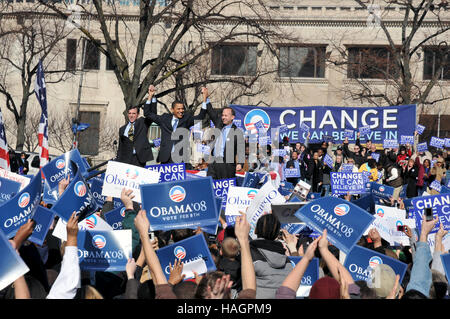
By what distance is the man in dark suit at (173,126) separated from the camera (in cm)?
1205

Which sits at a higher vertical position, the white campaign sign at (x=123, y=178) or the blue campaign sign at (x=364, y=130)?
the blue campaign sign at (x=364, y=130)

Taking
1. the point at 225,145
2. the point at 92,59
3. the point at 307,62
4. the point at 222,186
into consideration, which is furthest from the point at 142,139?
the point at 307,62

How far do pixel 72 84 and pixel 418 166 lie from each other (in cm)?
2699

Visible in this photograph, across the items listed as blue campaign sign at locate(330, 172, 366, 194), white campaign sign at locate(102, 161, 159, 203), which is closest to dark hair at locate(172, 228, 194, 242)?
white campaign sign at locate(102, 161, 159, 203)

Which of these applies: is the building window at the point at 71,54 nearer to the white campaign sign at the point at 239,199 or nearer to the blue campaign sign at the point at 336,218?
the white campaign sign at the point at 239,199

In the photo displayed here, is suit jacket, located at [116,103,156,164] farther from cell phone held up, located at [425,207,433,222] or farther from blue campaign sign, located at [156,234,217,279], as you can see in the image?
cell phone held up, located at [425,207,433,222]

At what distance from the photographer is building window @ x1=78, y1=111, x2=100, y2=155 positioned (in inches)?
1692

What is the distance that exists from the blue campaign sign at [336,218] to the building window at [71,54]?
34.2 metres

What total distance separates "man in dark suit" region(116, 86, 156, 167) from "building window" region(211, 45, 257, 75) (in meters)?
28.4

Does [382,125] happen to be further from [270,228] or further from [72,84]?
[72,84]

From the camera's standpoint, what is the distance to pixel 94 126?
43.7m

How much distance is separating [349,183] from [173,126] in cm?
Result: 334

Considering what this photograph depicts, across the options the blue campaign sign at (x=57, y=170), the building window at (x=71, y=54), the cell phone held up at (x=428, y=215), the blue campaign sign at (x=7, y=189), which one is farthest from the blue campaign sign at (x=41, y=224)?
the building window at (x=71, y=54)
